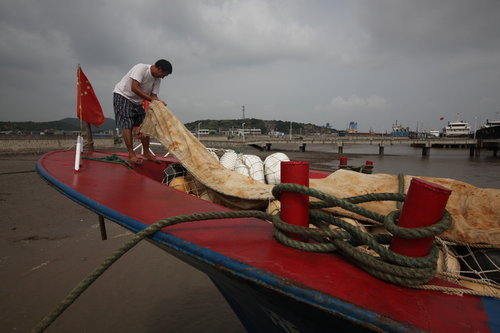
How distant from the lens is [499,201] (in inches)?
59.7

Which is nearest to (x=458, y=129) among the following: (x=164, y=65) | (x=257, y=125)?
(x=164, y=65)

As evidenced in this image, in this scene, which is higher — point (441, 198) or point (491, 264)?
point (441, 198)

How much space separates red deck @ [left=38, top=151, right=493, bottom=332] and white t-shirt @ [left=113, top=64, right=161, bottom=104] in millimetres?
2266

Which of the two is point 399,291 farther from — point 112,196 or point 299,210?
point 112,196

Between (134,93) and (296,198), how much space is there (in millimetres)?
3529

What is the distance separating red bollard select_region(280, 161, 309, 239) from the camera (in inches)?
48.0

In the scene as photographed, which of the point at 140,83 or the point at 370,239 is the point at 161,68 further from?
the point at 370,239

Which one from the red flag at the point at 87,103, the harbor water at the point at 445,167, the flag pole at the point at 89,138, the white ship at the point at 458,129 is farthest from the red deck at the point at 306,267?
the white ship at the point at 458,129

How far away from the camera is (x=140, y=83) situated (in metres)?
3.73

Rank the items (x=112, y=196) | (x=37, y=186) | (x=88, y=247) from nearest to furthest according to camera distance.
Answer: (x=112, y=196) < (x=88, y=247) < (x=37, y=186)

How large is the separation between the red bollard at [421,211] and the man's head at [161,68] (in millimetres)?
3561

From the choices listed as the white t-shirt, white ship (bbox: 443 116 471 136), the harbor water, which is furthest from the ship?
the white t-shirt

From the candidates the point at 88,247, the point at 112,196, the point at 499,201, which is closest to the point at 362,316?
the point at 499,201

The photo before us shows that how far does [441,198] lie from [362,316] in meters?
0.49
